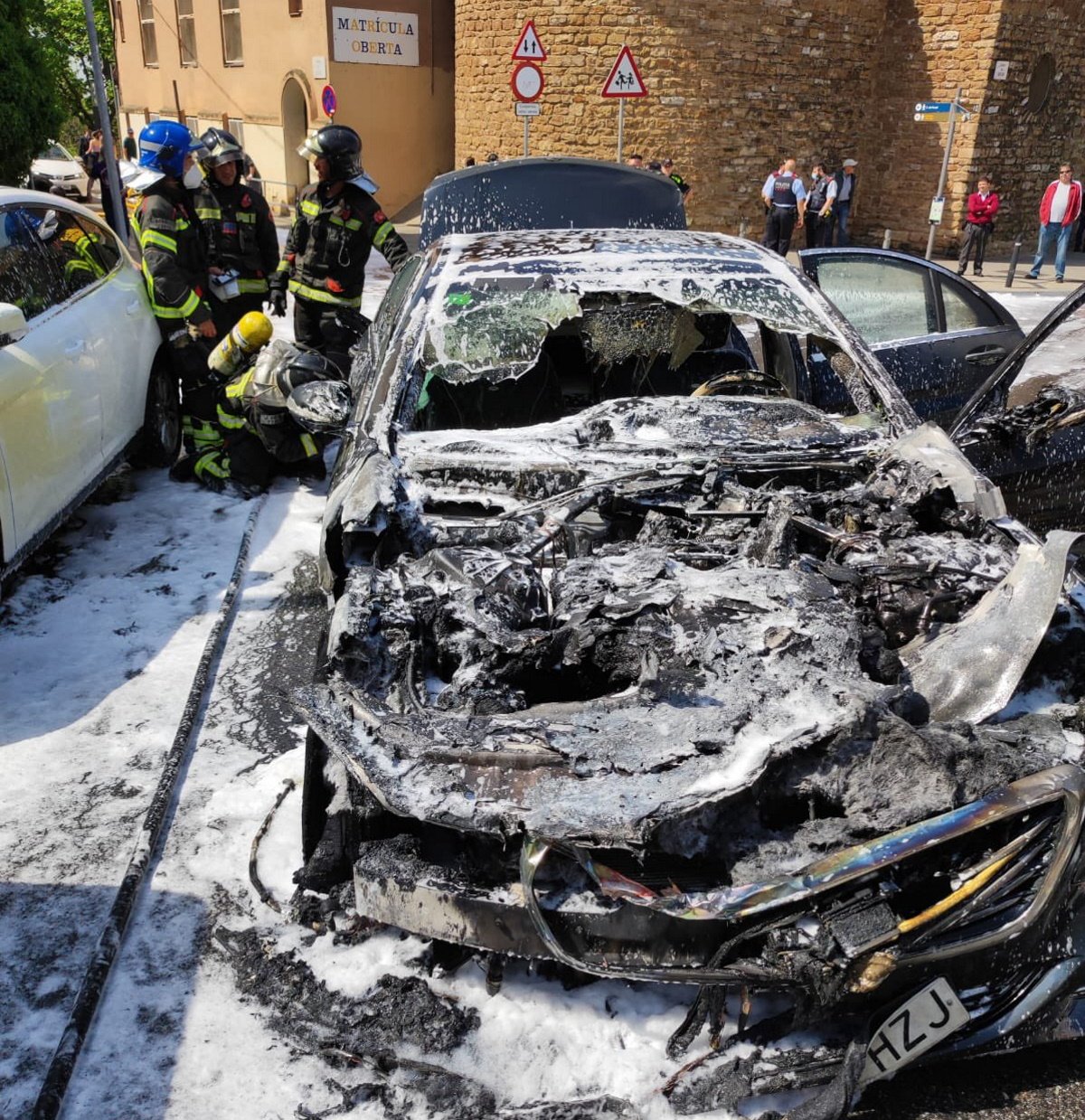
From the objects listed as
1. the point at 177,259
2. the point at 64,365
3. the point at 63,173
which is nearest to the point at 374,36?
the point at 63,173

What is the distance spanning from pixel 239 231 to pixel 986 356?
4.55 metres

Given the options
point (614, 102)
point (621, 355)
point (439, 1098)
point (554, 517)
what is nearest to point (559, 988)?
point (439, 1098)

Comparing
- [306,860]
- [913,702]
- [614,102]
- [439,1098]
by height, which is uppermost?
[614,102]

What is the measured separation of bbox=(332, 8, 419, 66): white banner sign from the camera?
58.0 feet

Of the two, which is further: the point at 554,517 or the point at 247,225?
the point at 247,225

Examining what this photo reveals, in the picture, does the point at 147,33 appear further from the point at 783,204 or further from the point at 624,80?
the point at 624,80

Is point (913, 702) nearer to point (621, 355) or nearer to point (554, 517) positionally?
point (554, 517)

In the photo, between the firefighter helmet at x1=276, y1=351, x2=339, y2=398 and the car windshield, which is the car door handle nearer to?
the car windshield

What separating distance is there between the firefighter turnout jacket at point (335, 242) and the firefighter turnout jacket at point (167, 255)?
0.69m

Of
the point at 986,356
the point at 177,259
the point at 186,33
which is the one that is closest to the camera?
the point at 986,356

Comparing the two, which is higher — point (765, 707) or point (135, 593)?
point (765, 707)

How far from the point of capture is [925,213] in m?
17.1

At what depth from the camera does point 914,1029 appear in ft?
7.00

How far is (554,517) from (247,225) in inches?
172
